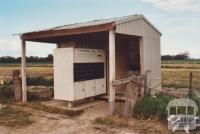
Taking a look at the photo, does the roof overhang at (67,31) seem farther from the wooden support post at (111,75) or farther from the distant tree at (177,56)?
the distant tree at (177,56)

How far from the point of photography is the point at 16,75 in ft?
52.1

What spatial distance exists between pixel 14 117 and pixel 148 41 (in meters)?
7.21

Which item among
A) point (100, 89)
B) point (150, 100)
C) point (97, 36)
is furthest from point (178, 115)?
point (97, 36)

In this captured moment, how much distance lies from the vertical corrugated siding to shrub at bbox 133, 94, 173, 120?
3.02 meters

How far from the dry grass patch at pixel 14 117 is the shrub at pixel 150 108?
3.92 m

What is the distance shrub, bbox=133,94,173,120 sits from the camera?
10.6 m

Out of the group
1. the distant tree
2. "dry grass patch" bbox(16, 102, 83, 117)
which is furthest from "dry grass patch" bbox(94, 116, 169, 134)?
the distant tree

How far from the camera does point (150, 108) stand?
10.9m

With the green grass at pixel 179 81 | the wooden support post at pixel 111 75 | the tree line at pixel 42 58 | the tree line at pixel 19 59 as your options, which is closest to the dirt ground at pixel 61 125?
the wooden support post at pixel 111 75

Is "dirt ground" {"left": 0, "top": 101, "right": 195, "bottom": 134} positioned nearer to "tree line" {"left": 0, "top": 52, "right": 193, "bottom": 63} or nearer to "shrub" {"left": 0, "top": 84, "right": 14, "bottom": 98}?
"shrub" {"left": 0, "top": 84, "right": 14, "bottom": 98}

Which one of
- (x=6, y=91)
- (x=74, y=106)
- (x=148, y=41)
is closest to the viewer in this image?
(x=74, y=106)

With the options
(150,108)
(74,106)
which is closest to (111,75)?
(150,108)

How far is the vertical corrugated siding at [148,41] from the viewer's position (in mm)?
13078

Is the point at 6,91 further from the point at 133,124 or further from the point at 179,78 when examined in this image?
the point at 179,78
